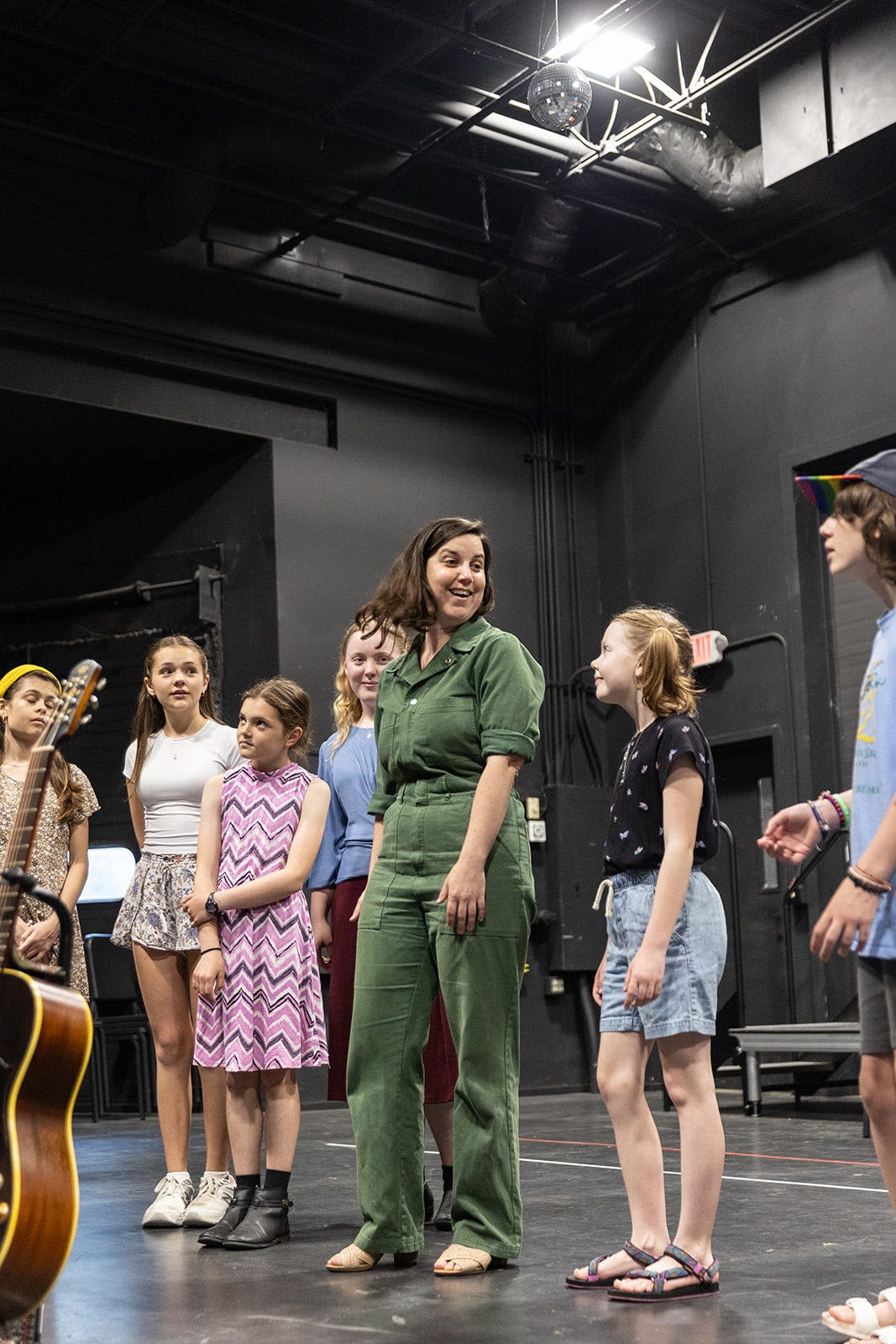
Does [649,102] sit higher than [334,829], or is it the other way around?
[649,102]

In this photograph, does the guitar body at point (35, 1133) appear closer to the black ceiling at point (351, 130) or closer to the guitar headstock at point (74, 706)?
the guitar headstock at point (74, 706)

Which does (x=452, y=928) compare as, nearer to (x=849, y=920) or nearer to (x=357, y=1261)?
(x=357, y=1261)

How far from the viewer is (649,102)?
693 centimetres

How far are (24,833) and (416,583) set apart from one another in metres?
1.08

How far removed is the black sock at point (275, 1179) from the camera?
10.5ft

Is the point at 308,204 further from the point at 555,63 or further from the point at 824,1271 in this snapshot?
the point at 824,1271

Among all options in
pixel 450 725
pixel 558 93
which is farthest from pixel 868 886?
pixel 558 93

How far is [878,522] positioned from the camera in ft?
7.09

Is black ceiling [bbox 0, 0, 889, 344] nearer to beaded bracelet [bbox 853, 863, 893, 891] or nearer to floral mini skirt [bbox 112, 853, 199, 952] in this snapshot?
floral mini skirt [bbox 112, 853, 199, 952]

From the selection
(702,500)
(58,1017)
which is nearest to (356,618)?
(58,1017)

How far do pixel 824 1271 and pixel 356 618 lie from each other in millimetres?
1609

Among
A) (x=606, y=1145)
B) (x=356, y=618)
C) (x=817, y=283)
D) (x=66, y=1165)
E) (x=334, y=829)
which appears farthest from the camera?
(x=817, y=283)

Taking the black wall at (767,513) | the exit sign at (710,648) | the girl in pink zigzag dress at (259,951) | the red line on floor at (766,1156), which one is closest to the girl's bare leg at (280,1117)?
the girl in pink zigzag dress at (259,951)

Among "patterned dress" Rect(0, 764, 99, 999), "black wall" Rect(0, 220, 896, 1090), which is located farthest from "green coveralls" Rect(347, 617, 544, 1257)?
"black wall" Rect(0, 220, 896, 1090)
